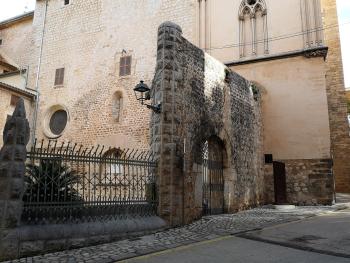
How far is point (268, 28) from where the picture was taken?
16172 millimetres

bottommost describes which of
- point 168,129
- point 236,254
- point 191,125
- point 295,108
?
point 236,254

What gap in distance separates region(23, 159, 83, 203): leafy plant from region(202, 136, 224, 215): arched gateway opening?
458cm

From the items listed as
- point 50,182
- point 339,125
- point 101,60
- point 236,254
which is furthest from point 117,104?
point 236,254

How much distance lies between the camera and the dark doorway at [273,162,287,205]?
1343 cm

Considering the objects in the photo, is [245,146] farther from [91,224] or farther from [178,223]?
[91,224]

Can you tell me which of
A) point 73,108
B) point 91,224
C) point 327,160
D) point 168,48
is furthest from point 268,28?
point 91,224

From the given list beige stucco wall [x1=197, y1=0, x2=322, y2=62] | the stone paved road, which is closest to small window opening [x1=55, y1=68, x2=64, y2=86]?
beige stucco wall [x1=197, y1=0, x2=322, y2=62]

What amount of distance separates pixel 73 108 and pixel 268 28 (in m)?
11.5

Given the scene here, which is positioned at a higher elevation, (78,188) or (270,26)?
(270,26)

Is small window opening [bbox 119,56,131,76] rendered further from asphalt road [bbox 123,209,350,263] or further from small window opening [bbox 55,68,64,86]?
asphalt road [bbox 123,209,350,263]

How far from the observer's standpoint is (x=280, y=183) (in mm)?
13625

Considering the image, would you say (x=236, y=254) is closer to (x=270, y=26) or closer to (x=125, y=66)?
(x=270, y=26)

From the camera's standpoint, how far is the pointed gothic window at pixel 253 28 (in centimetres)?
1627

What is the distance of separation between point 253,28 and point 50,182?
Result: 13.6 m
